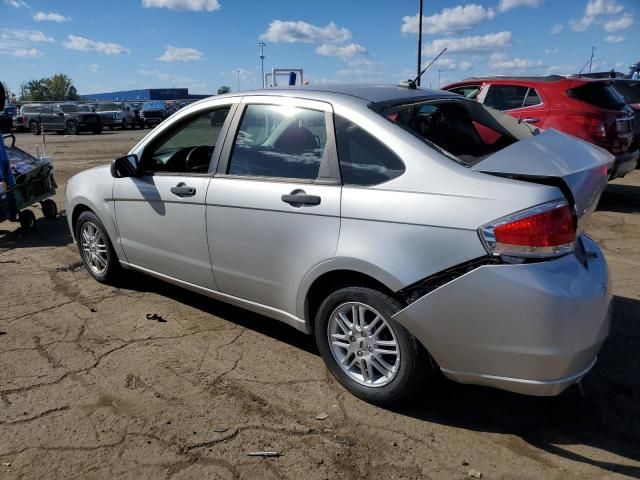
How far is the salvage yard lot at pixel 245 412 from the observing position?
2676mm

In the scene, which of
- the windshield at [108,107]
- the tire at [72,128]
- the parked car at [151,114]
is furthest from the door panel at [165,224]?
the parked car at [151,114]

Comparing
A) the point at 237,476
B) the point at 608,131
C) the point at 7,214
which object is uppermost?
the point at 608,131

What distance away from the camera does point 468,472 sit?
2.61 m

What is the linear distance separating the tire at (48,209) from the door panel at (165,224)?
425cm

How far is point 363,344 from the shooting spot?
3104mm

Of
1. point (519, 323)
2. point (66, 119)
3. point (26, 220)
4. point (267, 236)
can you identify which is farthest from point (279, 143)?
point (66, 119)

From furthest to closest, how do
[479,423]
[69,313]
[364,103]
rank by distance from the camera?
[69,313], [364,103], [479,423]

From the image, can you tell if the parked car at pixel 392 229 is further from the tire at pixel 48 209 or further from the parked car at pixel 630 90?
the parked car at pixel 630 90

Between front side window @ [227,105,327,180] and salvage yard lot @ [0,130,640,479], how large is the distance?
1269mm

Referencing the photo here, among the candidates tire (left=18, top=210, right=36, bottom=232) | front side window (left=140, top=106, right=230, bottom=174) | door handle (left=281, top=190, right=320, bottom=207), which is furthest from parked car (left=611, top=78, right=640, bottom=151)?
tire (left=18, top=210, right=36, bottom=232)

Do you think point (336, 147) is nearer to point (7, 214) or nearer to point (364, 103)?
point (364, 103)

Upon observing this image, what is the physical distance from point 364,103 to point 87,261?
3.36m

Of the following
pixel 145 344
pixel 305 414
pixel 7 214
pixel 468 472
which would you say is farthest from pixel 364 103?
pixel 7 214

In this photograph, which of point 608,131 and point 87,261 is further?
point 608,131
